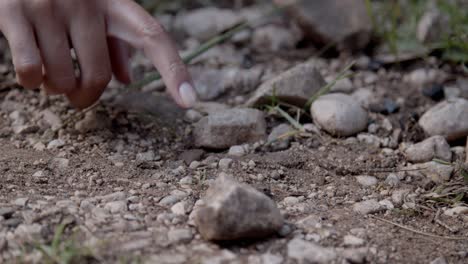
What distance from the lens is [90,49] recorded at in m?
1.74

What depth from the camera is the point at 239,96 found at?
226cm

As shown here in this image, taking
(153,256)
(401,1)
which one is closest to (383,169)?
(153,256)

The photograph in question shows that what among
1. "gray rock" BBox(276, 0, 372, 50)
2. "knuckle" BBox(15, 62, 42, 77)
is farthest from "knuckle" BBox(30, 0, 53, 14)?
"gray rock" BBox(276, 0, 372, 50)

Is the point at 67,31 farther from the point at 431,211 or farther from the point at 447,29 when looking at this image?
the point at 447,29

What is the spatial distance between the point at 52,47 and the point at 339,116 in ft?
2.84

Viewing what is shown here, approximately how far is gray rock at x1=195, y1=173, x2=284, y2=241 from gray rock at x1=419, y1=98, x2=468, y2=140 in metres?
0.82

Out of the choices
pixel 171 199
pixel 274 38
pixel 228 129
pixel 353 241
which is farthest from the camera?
pixel 274 38

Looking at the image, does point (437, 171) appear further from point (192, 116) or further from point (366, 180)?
point (192, 116)

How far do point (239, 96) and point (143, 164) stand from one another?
2.02ft

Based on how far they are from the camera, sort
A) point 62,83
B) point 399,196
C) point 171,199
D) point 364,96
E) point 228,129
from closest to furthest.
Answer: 1. point 171,199
2. point 399,196
3. point 62,83
4. point 228,129
5. point 364,96

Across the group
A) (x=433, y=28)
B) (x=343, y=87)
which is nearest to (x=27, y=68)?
(x=343, y=87)

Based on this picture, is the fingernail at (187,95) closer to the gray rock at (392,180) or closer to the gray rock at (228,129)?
the gray rock at (228,129)

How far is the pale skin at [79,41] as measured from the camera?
65.9 inches

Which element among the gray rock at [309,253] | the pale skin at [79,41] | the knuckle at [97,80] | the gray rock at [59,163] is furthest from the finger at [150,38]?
the gray rock at [309,253]
